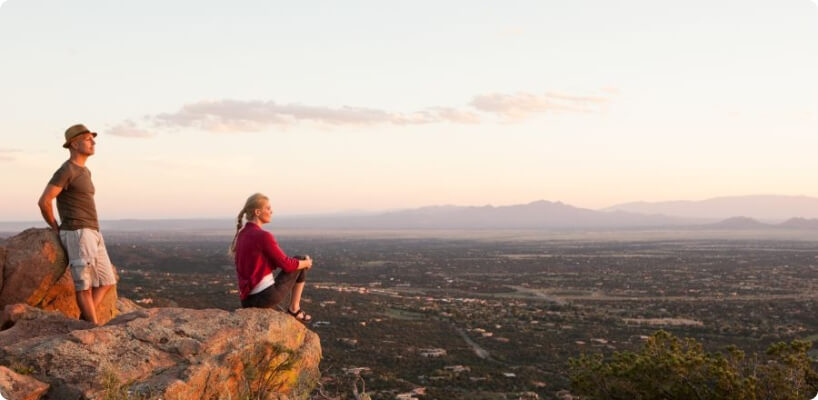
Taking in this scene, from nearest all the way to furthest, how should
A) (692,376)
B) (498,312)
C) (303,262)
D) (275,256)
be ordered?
(275,256) < (303,262) < (692,376) < (498,312)

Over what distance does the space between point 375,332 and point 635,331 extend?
→ 19.1 m

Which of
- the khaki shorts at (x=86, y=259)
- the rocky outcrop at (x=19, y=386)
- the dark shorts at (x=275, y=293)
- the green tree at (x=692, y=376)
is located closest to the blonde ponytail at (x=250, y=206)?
the dark shorts at (x=275, y=293)

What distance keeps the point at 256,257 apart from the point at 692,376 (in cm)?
1023

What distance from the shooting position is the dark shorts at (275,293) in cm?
826

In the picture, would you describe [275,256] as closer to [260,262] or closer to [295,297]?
[260,262]

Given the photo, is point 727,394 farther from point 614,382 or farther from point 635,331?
point 635,331

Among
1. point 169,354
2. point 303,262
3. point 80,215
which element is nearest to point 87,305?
point 80,215

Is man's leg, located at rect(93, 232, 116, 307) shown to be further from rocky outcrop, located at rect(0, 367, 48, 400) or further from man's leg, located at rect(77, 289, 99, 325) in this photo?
rocky outcrop, located at rect(0, 367, 48, 400)

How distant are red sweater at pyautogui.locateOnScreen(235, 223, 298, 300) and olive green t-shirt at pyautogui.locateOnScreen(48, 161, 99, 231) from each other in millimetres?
2227

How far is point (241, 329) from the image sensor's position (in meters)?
7.64

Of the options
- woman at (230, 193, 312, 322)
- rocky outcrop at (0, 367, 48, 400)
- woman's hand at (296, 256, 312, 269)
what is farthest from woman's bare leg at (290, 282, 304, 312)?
rocky outcrop at (0, 367, 48, 400)

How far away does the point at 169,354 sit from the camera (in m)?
7.07

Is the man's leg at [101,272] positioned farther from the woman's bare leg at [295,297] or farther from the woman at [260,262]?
the woman's bare leg at [295,297]

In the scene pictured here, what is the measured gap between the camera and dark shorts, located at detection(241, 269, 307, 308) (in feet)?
27.1
